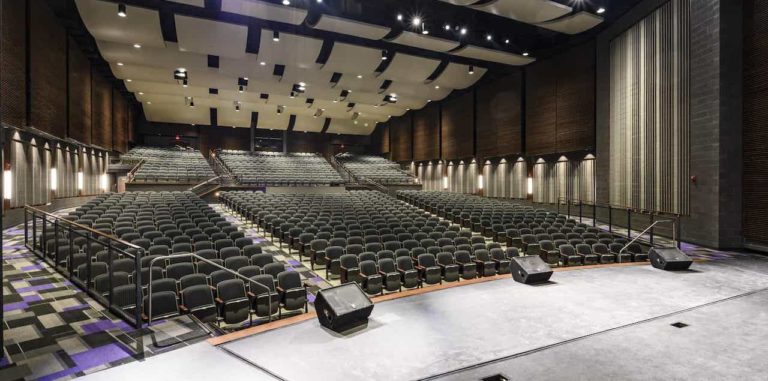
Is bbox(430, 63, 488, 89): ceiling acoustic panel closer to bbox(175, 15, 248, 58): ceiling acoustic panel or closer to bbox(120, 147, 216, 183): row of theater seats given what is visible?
bbox(175, 15, 248, 58): ceiling acoustic panel

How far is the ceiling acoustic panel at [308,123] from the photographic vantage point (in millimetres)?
26497

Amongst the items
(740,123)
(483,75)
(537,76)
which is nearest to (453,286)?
(740,123)

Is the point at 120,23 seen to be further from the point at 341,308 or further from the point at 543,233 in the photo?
the point at 543,233

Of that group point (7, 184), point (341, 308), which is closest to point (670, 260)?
point (341, 308)

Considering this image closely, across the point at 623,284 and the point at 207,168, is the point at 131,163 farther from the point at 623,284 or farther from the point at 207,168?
the point at 623,284

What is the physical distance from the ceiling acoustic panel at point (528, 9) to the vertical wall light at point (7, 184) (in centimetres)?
1272

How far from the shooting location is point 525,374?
9.71 feet

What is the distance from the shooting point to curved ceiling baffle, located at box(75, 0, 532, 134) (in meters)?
12.1

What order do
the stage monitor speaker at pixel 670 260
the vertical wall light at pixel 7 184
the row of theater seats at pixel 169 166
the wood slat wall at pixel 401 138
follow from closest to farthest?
the stage monitor speaker at pixel 670 260 → the vertical wall light at pixel 7 184 → the row of theater seats at pixel 169 166 → the wood slat wall at pixel 401 138

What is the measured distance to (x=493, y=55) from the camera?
14797 mm

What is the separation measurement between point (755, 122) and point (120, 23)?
16974mm

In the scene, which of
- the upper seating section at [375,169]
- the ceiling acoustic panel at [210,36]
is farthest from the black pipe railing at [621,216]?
the ceiling acoustic panel at [210,36]

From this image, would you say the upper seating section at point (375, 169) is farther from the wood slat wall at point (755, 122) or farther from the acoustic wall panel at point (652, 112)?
the wood slat wall at point (755, 122)

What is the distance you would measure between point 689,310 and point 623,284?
104 centimetres
